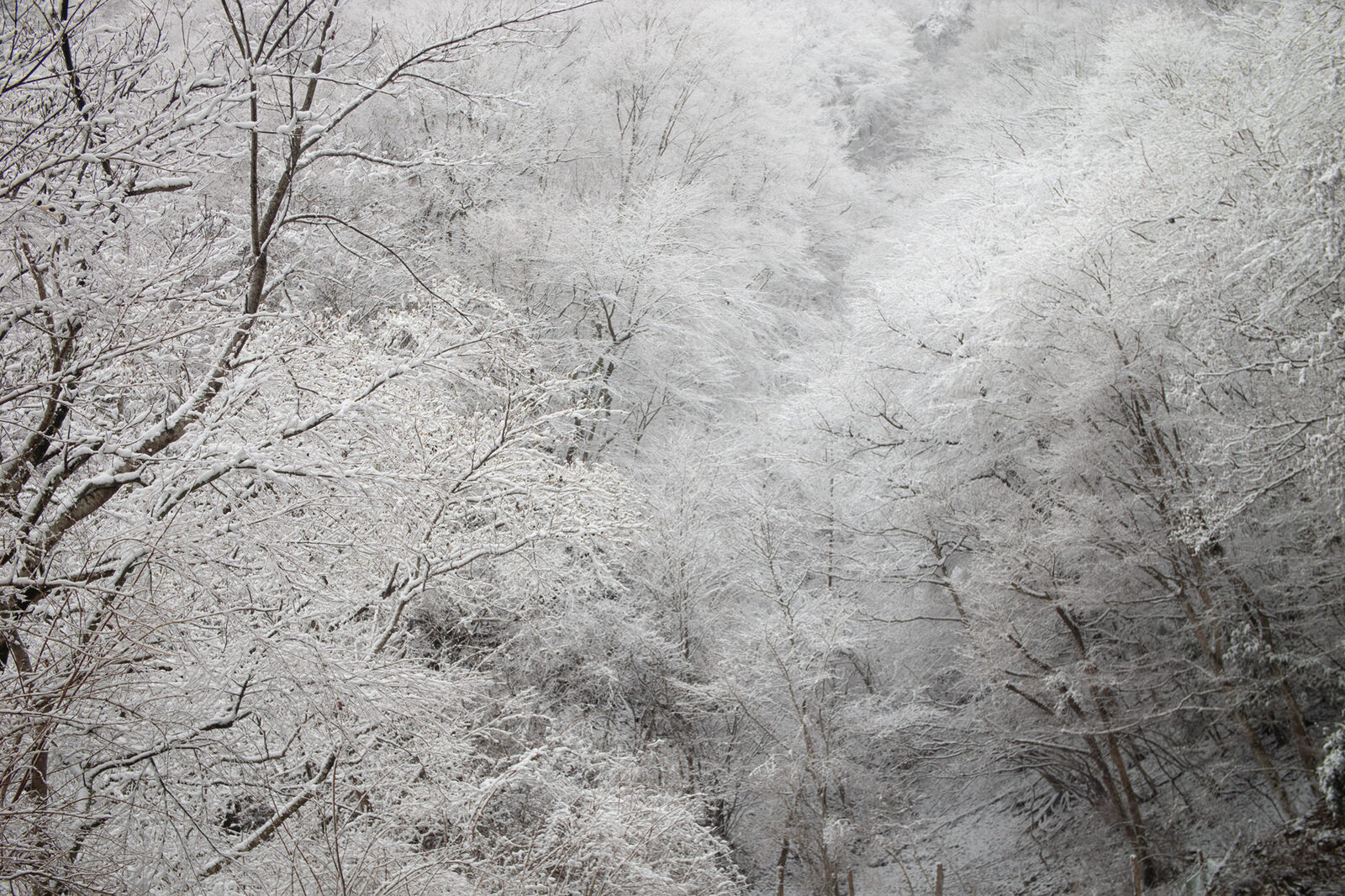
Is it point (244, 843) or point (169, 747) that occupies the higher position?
point (169, 747)

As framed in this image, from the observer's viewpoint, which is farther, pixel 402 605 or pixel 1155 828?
pixel 1155 828

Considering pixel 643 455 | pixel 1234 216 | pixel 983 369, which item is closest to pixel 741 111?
pixel 643 455

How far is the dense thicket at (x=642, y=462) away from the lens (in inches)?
140

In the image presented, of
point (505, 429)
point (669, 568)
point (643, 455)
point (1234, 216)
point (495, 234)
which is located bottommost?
point (669, 568)

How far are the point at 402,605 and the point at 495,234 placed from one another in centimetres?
896

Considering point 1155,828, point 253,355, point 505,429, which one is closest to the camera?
point 253,355

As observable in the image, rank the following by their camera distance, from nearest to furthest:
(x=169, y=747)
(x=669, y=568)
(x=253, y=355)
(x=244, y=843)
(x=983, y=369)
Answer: (x=169, y=747)
(x=244, y=843)
(x=253, y=355)
(x=983, y=369)
(x=669, y=568)

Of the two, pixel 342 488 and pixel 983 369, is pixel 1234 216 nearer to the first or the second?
pixel 983 369

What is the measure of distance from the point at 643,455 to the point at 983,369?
6.05 meters

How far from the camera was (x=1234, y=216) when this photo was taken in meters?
7.14

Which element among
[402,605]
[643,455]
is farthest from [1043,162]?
[402,605]

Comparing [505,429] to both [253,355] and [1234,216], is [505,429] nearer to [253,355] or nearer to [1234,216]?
[253,355]

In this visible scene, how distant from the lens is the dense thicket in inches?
140

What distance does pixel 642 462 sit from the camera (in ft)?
47.1
